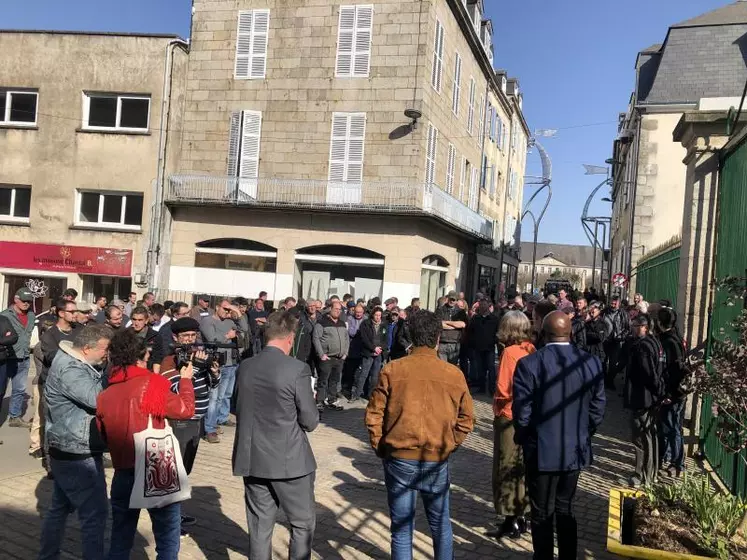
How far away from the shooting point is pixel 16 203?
19.6 meters

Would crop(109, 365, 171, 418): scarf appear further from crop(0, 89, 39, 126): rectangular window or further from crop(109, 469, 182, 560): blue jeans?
crop(0, 89, 39, 126): rectangular window

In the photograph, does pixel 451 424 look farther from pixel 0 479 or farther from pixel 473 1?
pixel 473 1

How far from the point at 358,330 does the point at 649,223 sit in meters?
16.7

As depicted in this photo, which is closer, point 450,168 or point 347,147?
point 347,147

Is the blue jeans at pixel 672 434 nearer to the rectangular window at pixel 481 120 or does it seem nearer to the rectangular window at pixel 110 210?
the rectangular window at pixel 110 210

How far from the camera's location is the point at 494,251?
30.5 m

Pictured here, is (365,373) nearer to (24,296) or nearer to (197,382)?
(24,296)

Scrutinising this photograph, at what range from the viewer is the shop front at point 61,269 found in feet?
62.7

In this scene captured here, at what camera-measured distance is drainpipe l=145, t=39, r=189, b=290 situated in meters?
18.9

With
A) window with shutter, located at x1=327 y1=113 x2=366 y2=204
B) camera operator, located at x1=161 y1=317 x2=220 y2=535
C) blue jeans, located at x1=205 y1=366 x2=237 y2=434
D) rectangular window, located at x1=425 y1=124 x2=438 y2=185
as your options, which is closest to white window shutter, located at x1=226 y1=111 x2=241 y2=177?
window with shutter, located at x1=327 y1=113 x2=366 y2=204

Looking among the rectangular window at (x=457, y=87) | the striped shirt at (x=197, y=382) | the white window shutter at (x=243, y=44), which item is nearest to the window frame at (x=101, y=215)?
the white window shutter at (x=243, y=44)

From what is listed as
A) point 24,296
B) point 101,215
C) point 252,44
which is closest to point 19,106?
point 101,215

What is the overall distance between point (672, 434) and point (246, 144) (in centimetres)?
1527

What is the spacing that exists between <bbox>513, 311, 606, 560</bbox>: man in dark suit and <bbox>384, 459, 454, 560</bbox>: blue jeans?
0.62 meters
